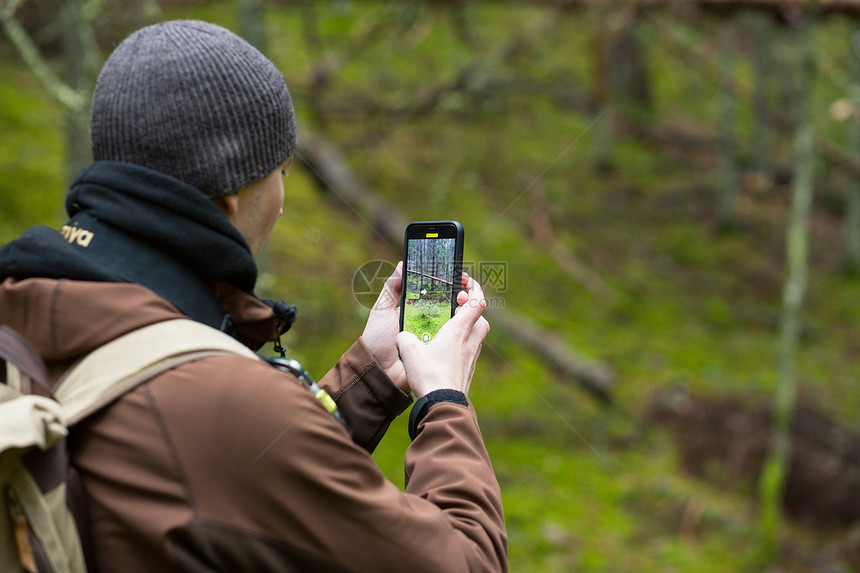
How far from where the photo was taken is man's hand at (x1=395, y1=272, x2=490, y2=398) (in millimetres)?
1439

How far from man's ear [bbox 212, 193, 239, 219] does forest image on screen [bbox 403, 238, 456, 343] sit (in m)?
0.42

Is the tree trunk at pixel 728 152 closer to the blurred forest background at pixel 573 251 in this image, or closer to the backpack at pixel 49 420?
the blurred forest background at pixel 573 251

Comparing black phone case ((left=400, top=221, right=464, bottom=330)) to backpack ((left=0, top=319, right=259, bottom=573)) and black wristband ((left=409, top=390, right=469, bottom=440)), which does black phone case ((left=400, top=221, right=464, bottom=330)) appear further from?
backpack ((left=0, top=319, right=259, bottom=573))

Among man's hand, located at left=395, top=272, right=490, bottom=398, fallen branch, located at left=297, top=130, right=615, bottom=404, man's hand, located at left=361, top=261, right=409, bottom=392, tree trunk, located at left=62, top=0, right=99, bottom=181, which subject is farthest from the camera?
fallen branch, located at left=297, top=130, right=615, bottom=404

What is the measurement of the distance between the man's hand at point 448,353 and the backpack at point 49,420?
0.46m

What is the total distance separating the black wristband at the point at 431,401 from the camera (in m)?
1.39

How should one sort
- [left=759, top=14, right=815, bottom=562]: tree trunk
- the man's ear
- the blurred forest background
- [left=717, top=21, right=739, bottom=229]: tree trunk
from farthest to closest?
1. [left=717, top=21, right=739, bottom=229]: tree trunk
2. [left=759, top=14, right=815, bottom=562]: tree trunk
3. the blurred forest background
4. the man's ear

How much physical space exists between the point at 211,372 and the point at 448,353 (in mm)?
524

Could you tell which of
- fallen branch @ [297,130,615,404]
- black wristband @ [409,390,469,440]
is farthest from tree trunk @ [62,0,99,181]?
fallen branch @ [297,130,615,404]

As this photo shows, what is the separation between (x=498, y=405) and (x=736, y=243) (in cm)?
748

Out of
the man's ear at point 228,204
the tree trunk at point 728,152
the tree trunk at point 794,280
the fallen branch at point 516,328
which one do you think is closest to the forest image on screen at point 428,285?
the man's ear at point 228,204

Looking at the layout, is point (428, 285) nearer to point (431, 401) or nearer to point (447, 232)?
point (447, 232)

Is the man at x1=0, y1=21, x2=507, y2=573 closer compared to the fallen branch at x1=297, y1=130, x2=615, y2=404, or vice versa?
the man at x1=0, y1=21, x2=507, y2=573

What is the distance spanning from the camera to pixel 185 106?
1.25 metres
